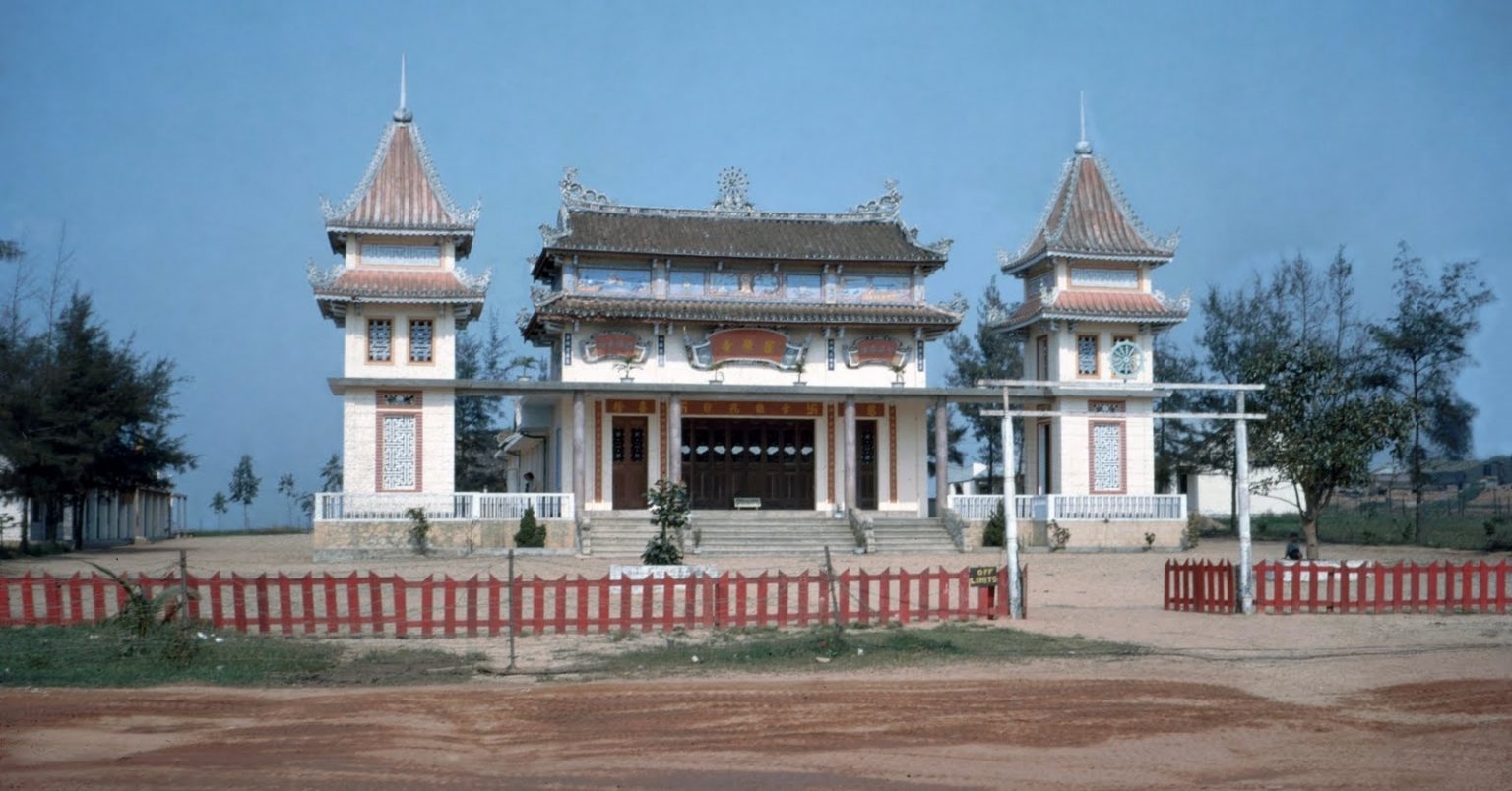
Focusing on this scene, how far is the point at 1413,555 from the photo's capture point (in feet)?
107

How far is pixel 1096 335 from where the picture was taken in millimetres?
36500

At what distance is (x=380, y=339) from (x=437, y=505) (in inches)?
163

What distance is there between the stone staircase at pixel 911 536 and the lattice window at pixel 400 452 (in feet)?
34.9

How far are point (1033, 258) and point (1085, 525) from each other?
23.1 feet

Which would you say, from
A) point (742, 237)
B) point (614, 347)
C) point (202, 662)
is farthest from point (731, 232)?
point (202, 662)

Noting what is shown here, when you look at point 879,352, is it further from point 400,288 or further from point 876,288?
point 400,288

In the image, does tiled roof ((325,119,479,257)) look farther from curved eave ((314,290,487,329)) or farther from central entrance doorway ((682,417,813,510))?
central entrance doorway ((682,417,813,510))

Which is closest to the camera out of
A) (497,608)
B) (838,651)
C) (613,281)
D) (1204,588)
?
(838,651)

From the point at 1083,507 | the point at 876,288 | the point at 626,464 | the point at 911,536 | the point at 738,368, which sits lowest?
the point at 911,536

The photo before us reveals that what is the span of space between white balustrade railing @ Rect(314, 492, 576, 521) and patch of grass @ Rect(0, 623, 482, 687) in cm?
1550

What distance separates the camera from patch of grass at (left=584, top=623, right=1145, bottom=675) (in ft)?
49.0

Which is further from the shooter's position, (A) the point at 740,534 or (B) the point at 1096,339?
(B) the point at 1096,339

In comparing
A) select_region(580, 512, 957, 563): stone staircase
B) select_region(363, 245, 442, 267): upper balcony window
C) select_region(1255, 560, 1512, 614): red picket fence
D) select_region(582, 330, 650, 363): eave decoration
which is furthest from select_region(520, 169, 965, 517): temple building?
select_region(1255, 560, 1512, 614): red picket fence

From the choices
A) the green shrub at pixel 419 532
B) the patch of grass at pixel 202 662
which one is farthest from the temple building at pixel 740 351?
the patch of grass at pixel 202 662
